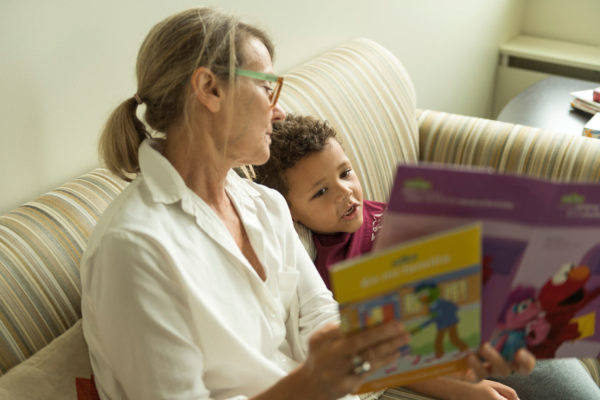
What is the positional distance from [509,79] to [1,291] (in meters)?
3.19

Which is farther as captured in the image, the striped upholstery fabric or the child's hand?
the child's hand

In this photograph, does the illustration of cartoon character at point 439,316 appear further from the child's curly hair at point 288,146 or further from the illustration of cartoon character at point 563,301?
the child's curly hair at point 288,146

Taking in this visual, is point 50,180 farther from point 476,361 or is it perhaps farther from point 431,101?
point 431,101

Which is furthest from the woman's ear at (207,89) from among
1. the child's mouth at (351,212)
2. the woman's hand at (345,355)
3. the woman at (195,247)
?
the child's mouth at (351,212)

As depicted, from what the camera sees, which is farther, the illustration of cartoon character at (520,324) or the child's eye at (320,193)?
the child's eye at (320,193)

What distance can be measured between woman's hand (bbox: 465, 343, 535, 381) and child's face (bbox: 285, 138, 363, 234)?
65 cm

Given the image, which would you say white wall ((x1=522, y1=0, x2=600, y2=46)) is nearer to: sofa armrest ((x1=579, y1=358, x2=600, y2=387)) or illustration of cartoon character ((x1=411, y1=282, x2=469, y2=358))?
sofa armrest ((x1=579, y1=358, x2=600, y2=387))

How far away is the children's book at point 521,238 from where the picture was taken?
80 centimetres

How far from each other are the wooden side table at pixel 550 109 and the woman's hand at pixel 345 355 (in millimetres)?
1732

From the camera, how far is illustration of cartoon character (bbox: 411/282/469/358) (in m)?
0.82

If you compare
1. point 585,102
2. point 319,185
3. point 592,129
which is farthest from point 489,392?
point 585,102

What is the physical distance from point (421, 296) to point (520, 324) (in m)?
0.20

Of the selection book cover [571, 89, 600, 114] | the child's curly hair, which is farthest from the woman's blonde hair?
book cover [571, 89, 600, 114]

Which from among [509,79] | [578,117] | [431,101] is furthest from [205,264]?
[509,79]
